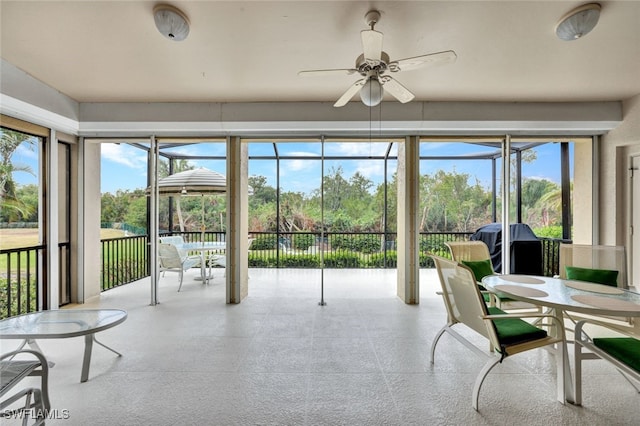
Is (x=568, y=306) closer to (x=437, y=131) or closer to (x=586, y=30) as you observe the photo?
(x=586, y=30)

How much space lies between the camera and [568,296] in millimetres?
2004

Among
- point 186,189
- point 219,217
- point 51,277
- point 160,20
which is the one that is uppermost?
point 160,20

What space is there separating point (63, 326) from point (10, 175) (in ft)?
7.73

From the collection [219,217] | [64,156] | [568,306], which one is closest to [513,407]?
[568,306]

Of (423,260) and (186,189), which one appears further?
(423,260)

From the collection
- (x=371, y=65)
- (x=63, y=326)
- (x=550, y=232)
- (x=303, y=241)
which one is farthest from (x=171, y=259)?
(x=550, y=232)

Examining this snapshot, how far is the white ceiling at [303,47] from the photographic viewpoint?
204 centimetres

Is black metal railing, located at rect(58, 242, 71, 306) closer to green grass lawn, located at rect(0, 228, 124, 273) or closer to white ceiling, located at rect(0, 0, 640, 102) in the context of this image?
green grass lawn, located at rect(0, 228, 124, 273)

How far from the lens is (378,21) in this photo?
2.11 meters

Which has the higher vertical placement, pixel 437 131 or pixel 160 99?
pixel 160 99

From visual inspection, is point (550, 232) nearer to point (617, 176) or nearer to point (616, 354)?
point (617, 176)

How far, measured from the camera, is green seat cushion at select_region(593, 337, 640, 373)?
5.33 ft

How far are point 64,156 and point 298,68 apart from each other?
367 cm

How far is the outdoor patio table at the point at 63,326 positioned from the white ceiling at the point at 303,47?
2406mm
